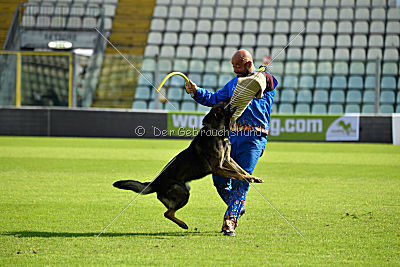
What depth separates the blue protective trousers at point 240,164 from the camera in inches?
231

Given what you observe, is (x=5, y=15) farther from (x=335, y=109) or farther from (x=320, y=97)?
(x=335, y=109)

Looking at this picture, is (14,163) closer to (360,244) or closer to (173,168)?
(173,168)

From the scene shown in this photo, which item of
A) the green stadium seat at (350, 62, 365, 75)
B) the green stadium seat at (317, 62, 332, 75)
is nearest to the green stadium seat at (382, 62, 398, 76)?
the green stadium seat at (350, 62, 365, 75)

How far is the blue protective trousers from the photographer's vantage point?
5.86m

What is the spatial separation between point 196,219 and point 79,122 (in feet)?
54.1

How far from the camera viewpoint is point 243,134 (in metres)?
5.93

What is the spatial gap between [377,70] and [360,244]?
56.1ft

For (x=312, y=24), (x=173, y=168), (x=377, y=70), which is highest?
(x=312, y=24)

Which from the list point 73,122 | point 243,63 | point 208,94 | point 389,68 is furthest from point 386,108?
point 243,63

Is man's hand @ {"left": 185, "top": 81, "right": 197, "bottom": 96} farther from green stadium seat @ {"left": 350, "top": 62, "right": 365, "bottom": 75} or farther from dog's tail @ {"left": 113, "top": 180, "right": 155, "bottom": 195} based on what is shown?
green stadium seat @ {"left": 350, "top": 62, "right": 365, "bottom": 75}

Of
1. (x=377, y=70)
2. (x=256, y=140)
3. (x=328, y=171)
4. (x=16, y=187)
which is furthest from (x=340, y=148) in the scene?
(x=256, y=140)

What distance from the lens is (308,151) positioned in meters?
17.9

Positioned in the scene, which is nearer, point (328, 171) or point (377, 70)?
point (328, 171)

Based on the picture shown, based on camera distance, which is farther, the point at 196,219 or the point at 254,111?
the point at 196,219
